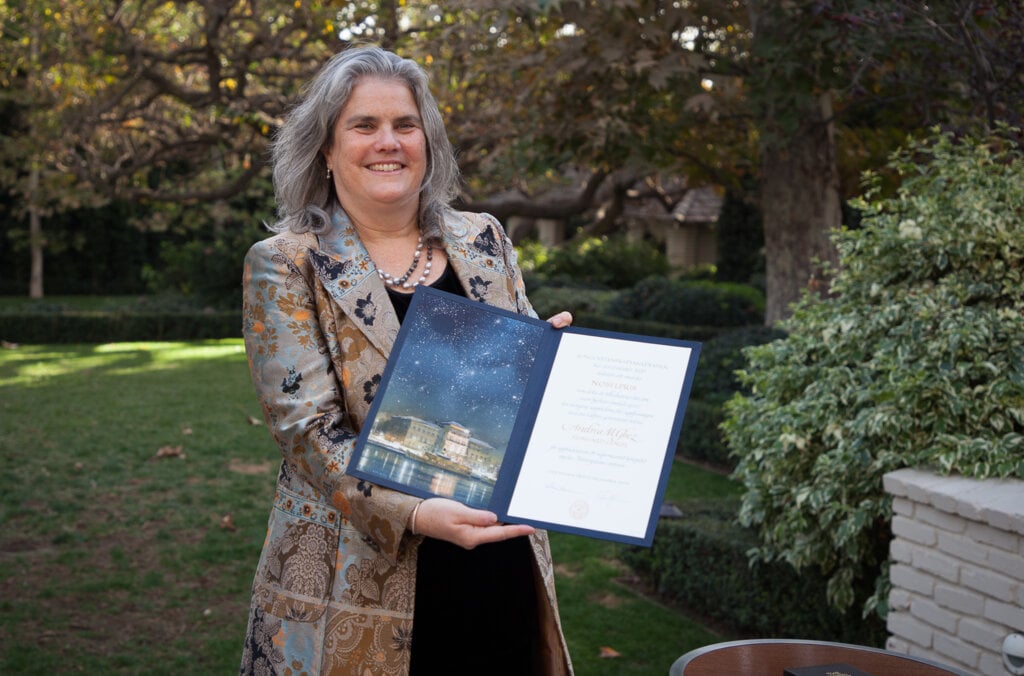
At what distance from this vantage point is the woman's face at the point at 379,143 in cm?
217

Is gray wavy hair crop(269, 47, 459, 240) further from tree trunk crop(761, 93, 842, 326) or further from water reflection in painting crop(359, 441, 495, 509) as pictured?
tree trunk crop(761, 93, 842, 326)

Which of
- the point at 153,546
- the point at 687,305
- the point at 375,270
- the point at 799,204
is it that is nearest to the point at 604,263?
the point at 687,305

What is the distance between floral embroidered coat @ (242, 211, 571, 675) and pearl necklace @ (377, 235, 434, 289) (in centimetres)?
7

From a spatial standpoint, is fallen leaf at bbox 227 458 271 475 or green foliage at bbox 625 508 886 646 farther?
fallen leaf at bbox 227 458 271 475

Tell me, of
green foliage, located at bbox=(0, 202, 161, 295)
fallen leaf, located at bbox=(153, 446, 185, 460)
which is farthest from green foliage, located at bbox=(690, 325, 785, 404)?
green foliage, located at bbox=(0, 202, 161, 295)

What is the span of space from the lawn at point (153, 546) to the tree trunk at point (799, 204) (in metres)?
2.16

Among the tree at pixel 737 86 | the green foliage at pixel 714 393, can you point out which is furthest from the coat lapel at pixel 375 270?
the green foliage at pixel 714 393

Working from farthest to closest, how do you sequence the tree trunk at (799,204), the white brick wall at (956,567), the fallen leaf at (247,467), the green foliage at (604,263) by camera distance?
the green foliage at (604,263) → the tree trunk at (799,204) → the fallen leaf at (247,467) → the white brick wall at (956,567)

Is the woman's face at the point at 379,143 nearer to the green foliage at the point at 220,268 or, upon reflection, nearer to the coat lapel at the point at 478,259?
the coat lapel at the point at 478,259

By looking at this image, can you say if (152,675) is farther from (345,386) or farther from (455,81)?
(455,81)

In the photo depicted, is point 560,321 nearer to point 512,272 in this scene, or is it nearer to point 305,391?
point 512,272

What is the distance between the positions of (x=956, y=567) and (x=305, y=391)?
8.26 ft

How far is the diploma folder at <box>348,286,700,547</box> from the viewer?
1.91 metres

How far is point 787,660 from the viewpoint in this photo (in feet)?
7.26
